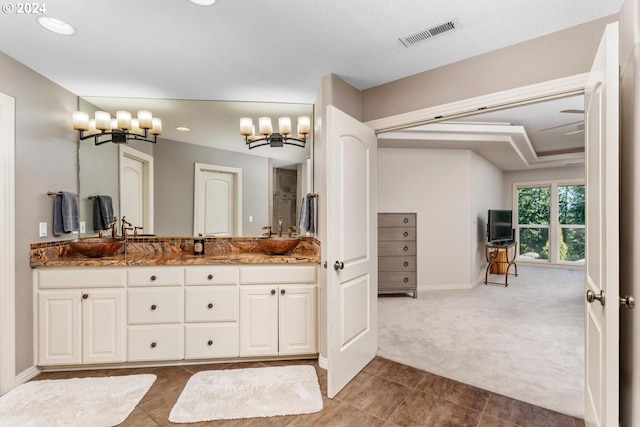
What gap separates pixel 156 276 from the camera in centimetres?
253

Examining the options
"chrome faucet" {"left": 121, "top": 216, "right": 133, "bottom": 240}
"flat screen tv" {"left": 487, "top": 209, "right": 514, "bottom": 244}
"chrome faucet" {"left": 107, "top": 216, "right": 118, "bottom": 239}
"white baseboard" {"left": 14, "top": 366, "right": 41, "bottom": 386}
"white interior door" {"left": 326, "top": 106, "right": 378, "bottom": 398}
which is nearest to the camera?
"white interior door" {"left": 326, "top": 106, "right": 378, "bottom": 398}

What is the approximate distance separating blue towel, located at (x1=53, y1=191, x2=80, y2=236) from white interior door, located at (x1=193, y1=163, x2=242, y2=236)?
100cm

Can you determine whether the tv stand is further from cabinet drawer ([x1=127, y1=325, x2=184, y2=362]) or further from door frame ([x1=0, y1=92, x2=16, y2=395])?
door frame ([x1=0, y1=92, x2=16, y2=395])

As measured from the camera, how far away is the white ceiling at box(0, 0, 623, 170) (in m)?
1.72

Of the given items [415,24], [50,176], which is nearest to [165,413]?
[50,176]

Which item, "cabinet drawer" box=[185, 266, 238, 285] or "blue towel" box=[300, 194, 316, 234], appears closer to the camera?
"cabinet drawer" box=[185, 266, 238, 285]

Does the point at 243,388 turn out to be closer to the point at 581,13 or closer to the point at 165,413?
the point at 165,413

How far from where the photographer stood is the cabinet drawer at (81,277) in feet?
7.98

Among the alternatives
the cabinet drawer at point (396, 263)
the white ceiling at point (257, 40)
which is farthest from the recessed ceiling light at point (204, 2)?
the cabinet drawer at point (396, 263)

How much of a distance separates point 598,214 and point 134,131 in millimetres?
3618

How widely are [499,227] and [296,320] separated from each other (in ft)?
16.4

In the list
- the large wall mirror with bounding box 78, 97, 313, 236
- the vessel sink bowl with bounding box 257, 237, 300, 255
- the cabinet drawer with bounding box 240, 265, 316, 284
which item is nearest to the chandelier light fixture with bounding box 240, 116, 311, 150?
the large wall mirror with bounding box 78, 97, 313, 236

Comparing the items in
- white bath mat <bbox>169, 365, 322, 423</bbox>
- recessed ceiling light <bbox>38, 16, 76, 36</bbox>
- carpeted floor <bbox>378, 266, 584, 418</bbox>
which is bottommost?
carpeted floor <bbox>378, 266, 584, 418</bbox>

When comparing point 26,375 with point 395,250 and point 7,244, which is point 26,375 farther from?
point 395,250
